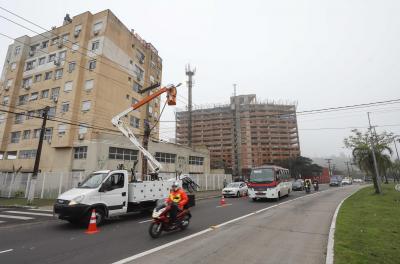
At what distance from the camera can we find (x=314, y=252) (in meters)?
6.00

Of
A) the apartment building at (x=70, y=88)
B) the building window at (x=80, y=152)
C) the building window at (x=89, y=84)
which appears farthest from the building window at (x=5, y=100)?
the building window at (x=80, y=152)

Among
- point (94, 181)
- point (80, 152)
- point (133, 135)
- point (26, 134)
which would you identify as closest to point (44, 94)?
point (26, 134)

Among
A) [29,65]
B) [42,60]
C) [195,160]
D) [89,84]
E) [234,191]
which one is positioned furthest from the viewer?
[195,160]

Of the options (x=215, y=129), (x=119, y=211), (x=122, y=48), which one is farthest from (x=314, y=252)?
(x=215, y=129)

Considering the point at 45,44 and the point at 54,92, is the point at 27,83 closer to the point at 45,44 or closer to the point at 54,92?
the point at 45,44

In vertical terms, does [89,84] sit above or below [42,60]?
below

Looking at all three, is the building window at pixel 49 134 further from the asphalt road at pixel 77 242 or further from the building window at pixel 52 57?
the asphalt road at pixel 77 242

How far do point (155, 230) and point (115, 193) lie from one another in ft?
11.8

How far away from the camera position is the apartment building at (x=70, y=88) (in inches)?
1190

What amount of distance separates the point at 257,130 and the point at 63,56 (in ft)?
298

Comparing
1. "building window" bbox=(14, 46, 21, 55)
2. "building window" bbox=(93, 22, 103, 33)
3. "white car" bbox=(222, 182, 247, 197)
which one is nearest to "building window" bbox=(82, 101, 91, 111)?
"building window" bbox=(93, 22, 103, 33)

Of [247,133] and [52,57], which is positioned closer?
[52,57]

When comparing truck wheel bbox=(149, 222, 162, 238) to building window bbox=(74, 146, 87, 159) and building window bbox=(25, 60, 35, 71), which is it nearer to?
building window bbox=(74, 146, 87, 159)

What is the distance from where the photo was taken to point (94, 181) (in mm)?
10227
